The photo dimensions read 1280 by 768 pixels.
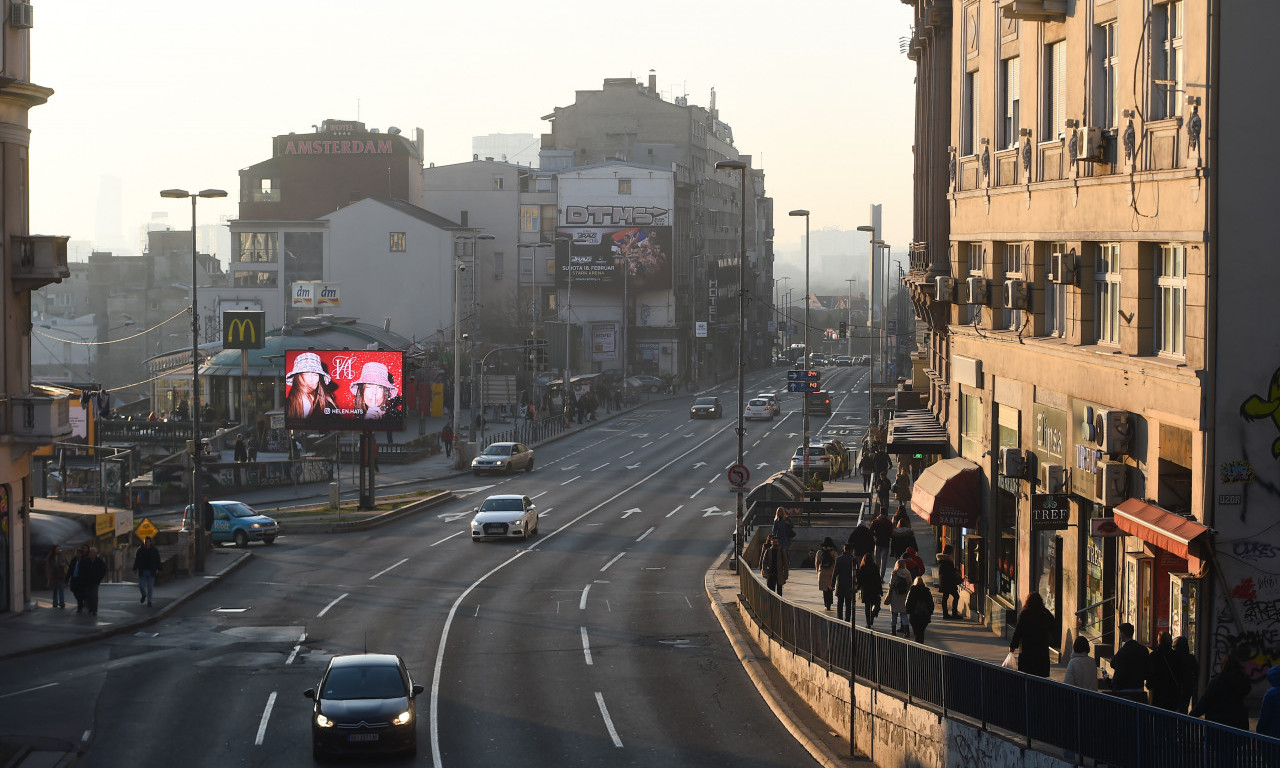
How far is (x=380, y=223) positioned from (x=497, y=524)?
A: 2722 inches

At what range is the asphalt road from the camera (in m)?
21.6

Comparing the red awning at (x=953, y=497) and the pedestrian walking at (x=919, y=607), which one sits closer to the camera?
the pedestrian walking at (x=919, y=607)

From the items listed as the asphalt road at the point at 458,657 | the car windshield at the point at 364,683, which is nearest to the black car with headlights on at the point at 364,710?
the car windshield at the point at 364,683

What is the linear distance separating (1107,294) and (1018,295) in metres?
3.40

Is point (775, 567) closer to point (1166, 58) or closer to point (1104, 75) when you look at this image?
point (1104, 75)

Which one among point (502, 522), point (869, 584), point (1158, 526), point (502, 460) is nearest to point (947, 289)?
point (869, 584)

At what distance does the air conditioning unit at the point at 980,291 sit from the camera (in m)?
28.0

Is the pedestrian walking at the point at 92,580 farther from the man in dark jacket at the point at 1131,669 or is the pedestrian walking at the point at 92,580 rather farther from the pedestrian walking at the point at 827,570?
the man in dark jacket at the point at 1131,669

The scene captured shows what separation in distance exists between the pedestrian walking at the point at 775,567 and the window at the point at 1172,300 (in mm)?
13265

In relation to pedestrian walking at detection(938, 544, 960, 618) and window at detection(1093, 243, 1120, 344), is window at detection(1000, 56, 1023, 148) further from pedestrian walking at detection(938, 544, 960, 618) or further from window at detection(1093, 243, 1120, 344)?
pedestrian walking at detection(938, 544, 960, 618)

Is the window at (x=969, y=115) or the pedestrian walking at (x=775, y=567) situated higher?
the window at (x=969, y=115)

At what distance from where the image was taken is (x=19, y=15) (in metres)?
31.5

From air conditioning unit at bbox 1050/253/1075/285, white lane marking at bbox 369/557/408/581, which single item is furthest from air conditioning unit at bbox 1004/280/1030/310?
white lane marking at bbox 369/557/408/581

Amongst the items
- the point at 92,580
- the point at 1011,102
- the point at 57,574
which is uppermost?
the point at 1011,102
